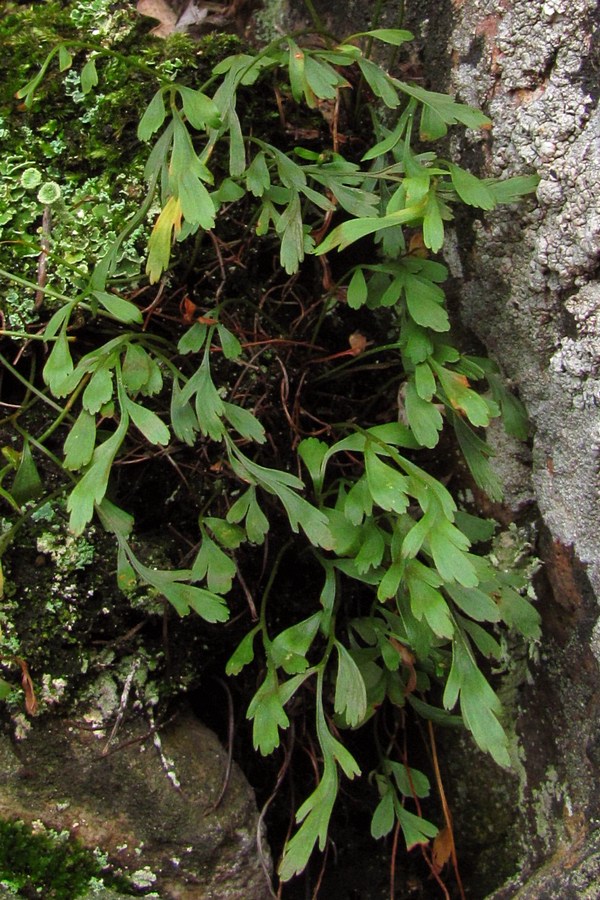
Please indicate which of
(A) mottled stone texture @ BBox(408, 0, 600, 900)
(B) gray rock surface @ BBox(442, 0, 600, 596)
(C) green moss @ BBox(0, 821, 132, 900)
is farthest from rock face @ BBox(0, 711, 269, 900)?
(B) gray rock surface @ BBox(442, 0, 600, 596)

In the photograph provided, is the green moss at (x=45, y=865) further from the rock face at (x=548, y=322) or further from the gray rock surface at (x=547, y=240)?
A: the gray rock surface at (x=547, y=240)

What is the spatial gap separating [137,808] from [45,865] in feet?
0.58

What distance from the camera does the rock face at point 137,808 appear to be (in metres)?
1.46

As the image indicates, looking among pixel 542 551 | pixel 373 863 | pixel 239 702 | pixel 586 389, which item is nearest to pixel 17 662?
pixel 239 702

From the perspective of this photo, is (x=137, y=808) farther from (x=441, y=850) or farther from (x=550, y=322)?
(x=550, y=322)

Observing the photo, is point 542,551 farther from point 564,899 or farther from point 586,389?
point 564,899

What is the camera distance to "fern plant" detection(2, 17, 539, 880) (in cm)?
129

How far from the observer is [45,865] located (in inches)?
55.1

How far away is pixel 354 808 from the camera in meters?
1.70

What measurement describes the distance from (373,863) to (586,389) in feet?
3.49

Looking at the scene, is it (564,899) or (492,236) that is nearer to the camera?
(564,899)

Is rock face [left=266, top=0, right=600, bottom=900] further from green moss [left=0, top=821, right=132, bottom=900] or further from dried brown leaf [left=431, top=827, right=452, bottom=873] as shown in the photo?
green moss [left=0, top=821, right=132, bottom=900]

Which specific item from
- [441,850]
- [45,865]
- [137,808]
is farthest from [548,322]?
[45,865]

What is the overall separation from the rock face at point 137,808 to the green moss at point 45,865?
0.02 meters
